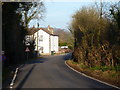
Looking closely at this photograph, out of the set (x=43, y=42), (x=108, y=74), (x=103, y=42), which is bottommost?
(x=108, y=74)

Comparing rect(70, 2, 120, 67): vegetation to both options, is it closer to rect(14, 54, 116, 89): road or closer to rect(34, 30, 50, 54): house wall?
rect(14, 54, 116, 89): road

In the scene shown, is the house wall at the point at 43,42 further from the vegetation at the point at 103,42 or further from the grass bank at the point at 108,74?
the grass bank at the point at 108,74

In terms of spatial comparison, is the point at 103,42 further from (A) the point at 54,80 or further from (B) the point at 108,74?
(A) the point at 54,80

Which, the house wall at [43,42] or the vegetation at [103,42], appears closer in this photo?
the vegetation at [103,42]

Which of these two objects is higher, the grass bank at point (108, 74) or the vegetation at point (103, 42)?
the vegetation at point (103, 42)

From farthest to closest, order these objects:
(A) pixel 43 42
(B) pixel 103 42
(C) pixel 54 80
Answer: (A) pixel 43 42
(B) pixel 103 42
(C) pixel 54 80

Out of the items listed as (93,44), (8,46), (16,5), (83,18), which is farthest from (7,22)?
(83,18)

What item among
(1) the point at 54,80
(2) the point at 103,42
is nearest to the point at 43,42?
(2) the point at 103,42

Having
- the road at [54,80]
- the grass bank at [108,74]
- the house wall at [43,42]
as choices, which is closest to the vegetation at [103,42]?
the grass bank at [108,74]

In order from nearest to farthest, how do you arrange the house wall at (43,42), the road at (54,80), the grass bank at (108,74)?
the road at (54,80) < the grass bank at (108,74) < the house wall at (43,42)

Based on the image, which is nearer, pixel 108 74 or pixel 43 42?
pixel 108 74

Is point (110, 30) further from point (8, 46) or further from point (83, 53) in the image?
point (8, 46)

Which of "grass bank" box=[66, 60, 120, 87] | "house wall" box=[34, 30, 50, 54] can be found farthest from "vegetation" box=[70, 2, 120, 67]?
"house wall" box=[34, 30, 50, 54]

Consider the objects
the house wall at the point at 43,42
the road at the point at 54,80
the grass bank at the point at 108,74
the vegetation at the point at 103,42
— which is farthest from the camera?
the house wall at the point at 43,42
